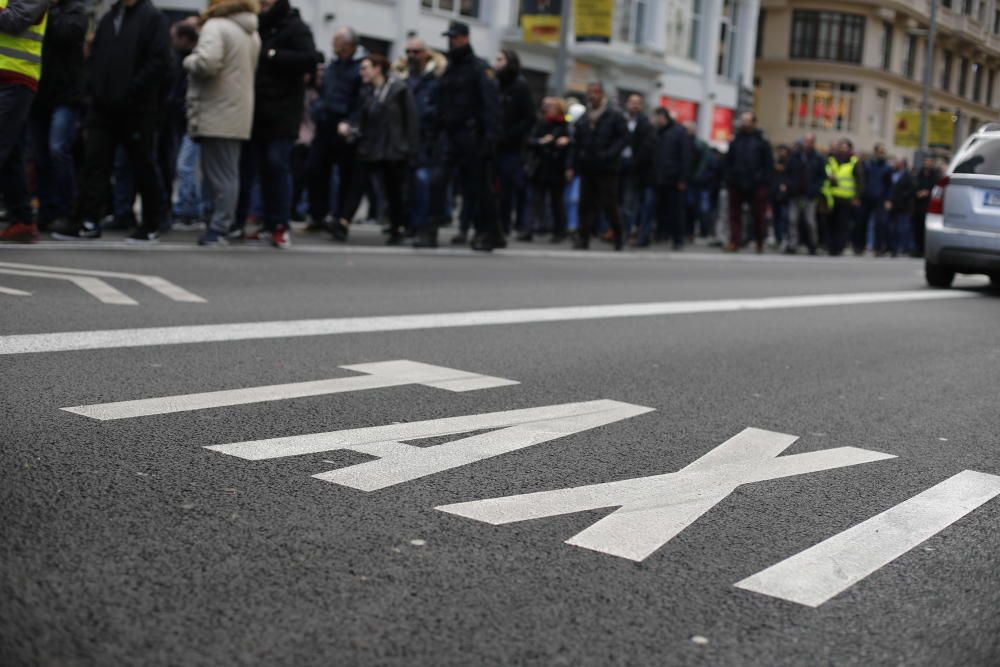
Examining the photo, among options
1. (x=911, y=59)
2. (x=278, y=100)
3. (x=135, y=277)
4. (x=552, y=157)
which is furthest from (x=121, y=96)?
(x=911, y=59)

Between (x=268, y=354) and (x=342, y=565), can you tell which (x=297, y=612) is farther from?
(x=268, y=354)

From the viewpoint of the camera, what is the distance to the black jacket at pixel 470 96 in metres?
12.7

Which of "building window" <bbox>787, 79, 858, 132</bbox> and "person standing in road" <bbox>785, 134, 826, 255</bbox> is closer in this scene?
"person standing in road" <bbox>785, 134, 826, 255</bbox>

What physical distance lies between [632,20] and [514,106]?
983 inches

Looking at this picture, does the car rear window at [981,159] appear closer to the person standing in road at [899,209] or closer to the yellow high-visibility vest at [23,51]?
the yellow high-visibility vest at [23,51]

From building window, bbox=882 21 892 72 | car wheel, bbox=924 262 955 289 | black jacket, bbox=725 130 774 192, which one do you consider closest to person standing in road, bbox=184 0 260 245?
car wheel, bbox=924 262 955 289

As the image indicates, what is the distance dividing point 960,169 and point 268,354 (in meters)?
9.04

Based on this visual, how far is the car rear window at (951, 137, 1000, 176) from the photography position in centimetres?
1266

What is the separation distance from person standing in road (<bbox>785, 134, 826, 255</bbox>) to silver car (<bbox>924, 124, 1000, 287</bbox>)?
9980 mm

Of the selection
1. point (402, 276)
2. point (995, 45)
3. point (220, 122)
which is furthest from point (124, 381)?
point (995, 45)

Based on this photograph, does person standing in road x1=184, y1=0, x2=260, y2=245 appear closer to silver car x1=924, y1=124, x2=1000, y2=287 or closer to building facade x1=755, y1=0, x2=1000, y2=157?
silver car x1=924, y1=124, x2=1000, y2=287

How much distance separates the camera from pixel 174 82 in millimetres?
12414

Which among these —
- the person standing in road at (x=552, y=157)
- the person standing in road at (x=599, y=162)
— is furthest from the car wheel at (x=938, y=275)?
the person standing in road at (x=552, y=157)

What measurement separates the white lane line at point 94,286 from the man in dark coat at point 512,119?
23.1ft
